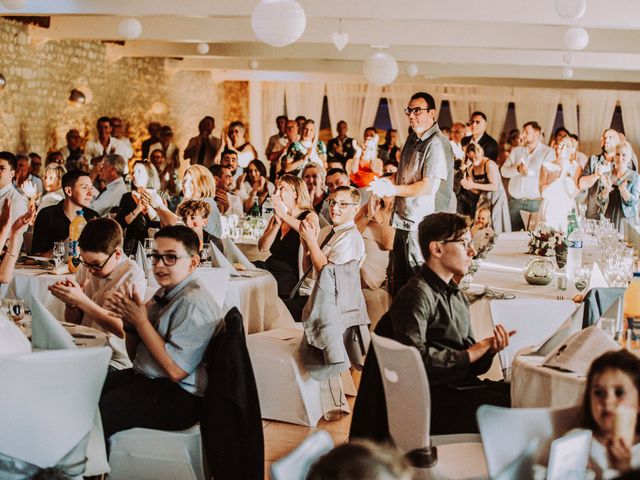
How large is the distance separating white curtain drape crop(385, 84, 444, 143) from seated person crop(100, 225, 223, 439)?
18.2m

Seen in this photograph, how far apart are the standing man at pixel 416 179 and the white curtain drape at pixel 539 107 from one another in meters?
16.3

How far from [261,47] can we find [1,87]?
15.2 feet

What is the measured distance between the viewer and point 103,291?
394cm

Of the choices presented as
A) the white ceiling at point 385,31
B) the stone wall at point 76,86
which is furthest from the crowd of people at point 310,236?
the white ceiling at point 385,31

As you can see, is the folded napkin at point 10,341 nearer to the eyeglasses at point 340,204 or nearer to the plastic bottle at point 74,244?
the plastic bottle at point 74,244

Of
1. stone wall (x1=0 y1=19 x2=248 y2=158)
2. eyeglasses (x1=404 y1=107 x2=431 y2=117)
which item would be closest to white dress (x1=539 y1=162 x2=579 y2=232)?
eyeglasses (x1=404 y1=107 x2=431 y2=117)

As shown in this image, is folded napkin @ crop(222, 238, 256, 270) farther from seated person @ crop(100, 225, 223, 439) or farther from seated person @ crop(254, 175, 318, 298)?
seated person @ crop(100, 225, 223, 439)

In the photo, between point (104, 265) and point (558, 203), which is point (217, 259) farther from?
point (558, 203)

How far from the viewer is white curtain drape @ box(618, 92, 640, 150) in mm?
20891

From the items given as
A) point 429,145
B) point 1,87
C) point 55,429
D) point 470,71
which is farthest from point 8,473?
point 470,71

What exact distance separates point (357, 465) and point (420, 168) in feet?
13.2

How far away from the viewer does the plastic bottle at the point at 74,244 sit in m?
5.03

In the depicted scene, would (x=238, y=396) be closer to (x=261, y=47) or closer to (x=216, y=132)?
(x=261, y=47)

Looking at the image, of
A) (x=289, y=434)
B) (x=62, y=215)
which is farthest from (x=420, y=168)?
(x=62, y=215)
